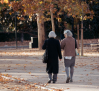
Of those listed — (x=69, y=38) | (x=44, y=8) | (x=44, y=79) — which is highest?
(x=44, y=8)

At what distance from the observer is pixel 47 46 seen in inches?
386

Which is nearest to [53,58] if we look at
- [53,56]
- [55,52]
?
[53,56]

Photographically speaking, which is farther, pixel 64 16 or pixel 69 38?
pixel 64 16

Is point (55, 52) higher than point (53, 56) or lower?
higher

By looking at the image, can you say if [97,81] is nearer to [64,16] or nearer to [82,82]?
[82,82]

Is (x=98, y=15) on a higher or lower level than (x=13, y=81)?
higher

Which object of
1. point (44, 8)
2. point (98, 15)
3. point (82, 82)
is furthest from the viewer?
point (98, 15)

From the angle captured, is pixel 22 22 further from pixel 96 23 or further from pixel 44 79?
pixel 44 79

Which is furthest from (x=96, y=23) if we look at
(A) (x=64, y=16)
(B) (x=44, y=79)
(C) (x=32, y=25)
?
(B) (x=44, y=79)

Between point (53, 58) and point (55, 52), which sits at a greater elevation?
point (55, 52)

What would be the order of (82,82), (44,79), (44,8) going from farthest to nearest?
1. (44,8)
2. (44,79)
3. (82,82)

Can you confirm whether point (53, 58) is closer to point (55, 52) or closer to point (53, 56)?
point (53, 56)

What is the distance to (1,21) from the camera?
143 ft

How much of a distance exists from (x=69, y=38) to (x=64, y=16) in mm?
31770
